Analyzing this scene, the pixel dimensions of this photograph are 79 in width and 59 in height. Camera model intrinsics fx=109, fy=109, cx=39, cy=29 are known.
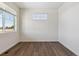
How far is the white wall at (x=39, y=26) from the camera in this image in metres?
7.97

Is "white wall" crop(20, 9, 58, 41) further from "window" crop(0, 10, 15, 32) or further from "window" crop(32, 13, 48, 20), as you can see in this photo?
"window" crop(0, 10, 15, 32)

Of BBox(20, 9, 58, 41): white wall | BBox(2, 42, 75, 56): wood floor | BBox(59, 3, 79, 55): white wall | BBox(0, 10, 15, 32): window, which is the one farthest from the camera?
BBox(20, 9, 58, 41): white wall

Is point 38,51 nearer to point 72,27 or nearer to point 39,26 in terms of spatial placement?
point 72,27

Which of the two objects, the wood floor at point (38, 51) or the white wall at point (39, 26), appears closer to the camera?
the wood floor at point (38, 51)

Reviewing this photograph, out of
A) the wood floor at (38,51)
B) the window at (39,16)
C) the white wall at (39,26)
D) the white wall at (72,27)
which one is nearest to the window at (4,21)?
the wood floor at (38,51)

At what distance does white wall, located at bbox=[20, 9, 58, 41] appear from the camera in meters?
7.97

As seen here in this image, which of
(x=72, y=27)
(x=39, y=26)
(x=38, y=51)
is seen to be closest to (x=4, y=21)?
(x=38, y=51)

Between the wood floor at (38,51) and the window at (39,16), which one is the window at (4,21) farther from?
the window at (39,16)

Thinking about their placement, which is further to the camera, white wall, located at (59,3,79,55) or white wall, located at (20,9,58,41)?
white wall, located at (20,9,58,41)

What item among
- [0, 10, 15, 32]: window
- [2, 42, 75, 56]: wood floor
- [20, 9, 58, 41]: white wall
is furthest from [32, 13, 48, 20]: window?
[2, 42, 75, 56]: wood floor

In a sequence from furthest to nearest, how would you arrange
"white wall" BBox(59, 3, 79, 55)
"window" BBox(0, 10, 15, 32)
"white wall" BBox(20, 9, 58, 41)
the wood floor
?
"white wall" BBox(20, 9, 58, 41) → "window" BBox(0, 10, 15, 32) → the wood floor → "white wall" BBox(59, 3, 79, 55)

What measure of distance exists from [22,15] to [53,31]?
2.55 meters

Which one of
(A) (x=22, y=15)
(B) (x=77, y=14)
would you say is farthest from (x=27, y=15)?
(B) (x=77, y=14)

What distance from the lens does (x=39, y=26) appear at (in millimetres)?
8016
